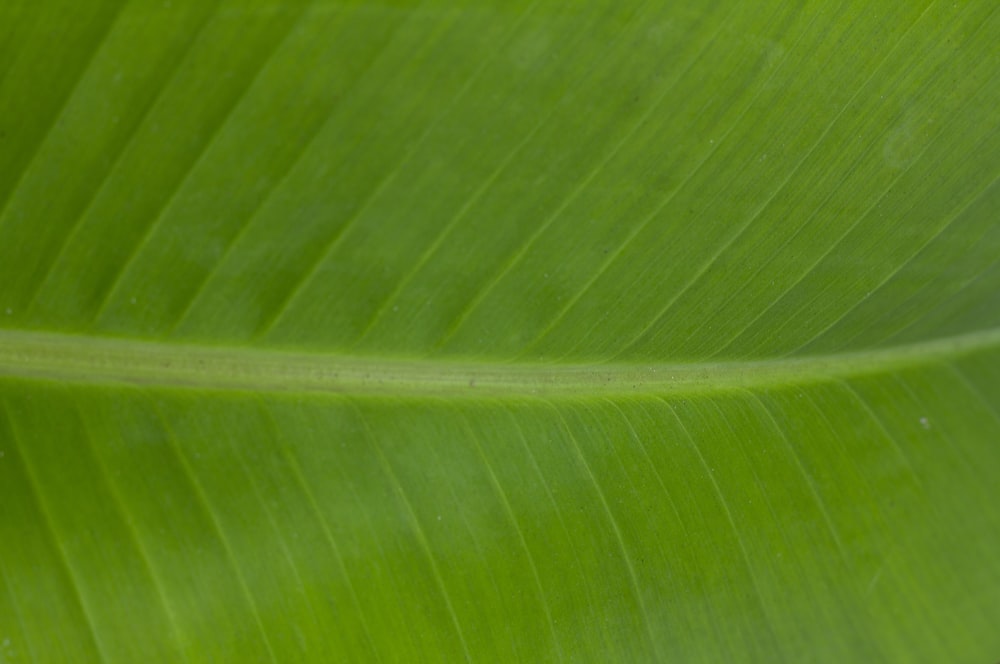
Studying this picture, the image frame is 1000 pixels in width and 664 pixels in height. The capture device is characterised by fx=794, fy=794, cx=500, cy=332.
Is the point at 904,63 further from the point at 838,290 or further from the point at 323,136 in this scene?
the point at 323,136

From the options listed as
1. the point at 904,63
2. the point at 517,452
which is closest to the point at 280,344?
the point at 517,452

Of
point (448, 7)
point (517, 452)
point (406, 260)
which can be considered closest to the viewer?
point (448, 7)

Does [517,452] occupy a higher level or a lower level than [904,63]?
lower

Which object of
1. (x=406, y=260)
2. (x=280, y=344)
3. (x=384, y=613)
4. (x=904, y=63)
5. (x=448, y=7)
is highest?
(x=904, y=63)

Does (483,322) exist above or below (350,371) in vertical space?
above
